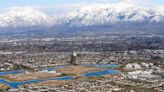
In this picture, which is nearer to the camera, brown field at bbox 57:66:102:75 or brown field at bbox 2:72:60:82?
brown field at bbox 2:72:60:82

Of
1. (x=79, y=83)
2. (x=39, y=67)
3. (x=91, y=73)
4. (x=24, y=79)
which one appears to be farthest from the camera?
(x=39, y=67)

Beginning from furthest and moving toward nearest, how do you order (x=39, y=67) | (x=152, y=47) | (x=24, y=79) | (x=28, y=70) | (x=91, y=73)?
(x=152, y=47), (x=39, y=67), (x=28, y=70), (x=91, y=73), (x=24, y=79)

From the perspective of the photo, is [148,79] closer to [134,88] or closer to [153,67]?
[134,88]

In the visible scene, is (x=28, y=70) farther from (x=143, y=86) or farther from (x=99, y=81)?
(x=143, y=86)

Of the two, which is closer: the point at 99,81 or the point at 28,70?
the point at 99,81

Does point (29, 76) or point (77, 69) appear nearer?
point (29, 76)

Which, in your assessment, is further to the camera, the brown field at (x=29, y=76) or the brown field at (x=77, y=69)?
the brown field at (x=77, y=69)

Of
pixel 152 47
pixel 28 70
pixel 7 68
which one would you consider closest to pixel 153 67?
pixel 28 70

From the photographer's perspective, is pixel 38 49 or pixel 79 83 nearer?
pixel 79 83

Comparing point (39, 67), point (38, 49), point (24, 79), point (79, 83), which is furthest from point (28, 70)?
point (38, 49)
